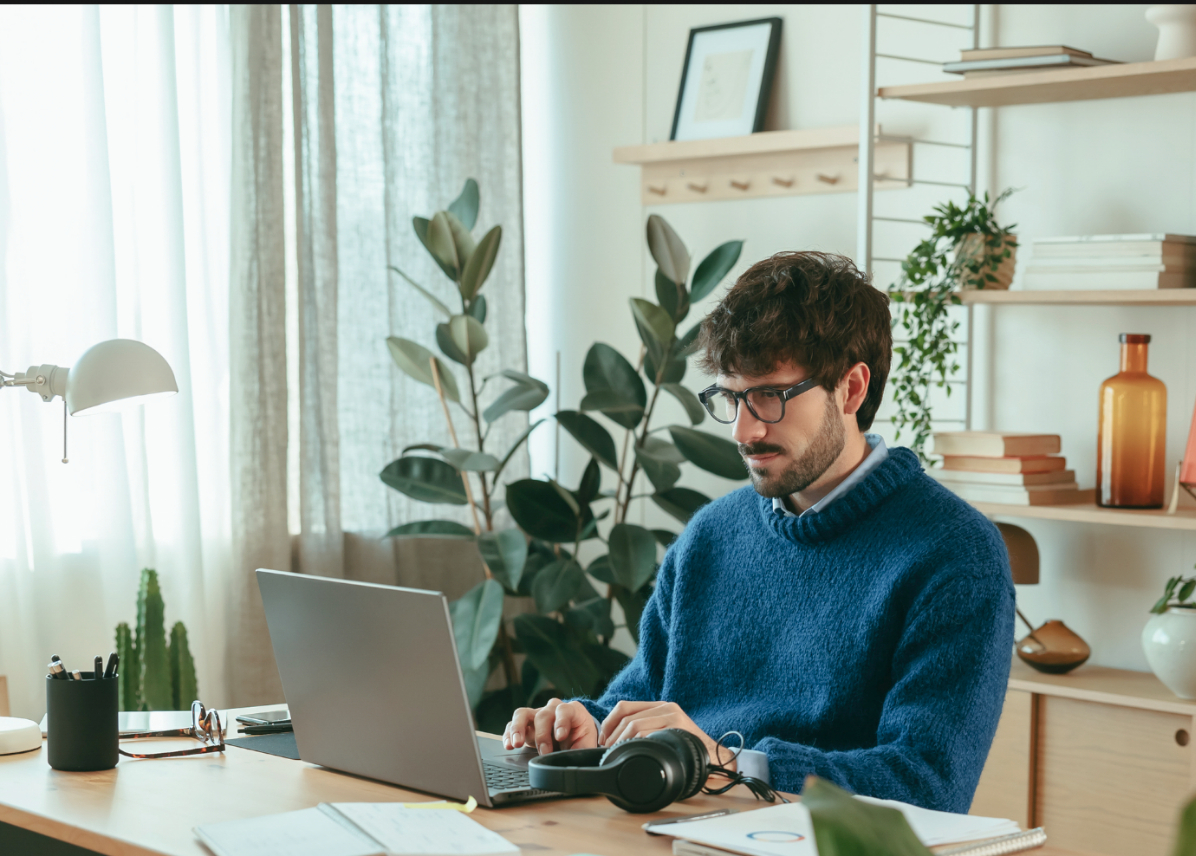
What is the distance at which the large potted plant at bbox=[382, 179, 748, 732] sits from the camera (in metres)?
3.05

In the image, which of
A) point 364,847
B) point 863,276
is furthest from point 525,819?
point 863,276

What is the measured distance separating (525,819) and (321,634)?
311 mm

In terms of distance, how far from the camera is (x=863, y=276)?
182cm

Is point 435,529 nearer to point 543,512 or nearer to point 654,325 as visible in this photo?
point 543,512

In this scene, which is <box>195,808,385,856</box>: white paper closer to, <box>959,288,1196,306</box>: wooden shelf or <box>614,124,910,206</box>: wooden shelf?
<box>959,288,1196,306</box>: wooden shelf

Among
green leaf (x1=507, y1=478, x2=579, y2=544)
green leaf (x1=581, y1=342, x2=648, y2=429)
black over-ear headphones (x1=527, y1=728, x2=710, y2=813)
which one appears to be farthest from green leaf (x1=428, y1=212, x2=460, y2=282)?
black over-ear headphones (x1=527, y1=728, x2=710, y2=813)

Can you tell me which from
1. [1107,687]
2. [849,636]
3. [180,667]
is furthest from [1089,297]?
[180,667]

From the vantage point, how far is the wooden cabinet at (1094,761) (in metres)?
2.40

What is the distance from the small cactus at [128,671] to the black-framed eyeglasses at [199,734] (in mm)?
958

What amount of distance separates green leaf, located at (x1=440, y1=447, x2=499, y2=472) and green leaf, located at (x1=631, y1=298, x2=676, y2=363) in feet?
1.53

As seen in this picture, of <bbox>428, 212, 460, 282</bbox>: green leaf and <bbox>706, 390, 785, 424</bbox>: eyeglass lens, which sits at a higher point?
<bbox>428, 212, 460, 282</bbox>: green leaf

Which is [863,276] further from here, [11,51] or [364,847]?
[11,51]

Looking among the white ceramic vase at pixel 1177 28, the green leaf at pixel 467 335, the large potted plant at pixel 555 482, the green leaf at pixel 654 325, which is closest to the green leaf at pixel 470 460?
the large potted plant at pixel 555 482

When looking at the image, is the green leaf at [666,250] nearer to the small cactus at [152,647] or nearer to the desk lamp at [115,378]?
the small cactus at [152,647]
